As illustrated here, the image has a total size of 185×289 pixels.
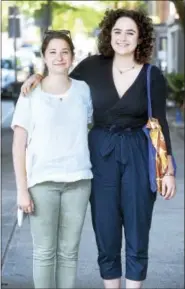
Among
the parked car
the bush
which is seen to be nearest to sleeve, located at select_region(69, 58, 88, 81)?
the bush

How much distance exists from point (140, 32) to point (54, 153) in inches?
32.8

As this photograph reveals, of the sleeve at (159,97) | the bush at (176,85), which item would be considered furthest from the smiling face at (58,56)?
the bush at (176,85)

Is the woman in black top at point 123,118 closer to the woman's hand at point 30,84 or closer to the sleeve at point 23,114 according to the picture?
the woman's hand at point 30,84

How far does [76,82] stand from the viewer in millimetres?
3529

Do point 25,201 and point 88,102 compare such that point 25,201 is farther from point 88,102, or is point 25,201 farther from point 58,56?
point 58,56

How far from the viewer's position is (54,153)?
339 cm

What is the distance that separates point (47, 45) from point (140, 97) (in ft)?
1.89

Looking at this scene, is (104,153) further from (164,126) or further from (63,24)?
(63,24)

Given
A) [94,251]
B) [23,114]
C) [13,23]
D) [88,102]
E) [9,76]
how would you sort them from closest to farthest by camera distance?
[23,114], [88,102], [94,251], [13,23], [9,76]

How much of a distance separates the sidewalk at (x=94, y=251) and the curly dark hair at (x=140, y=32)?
2.06 meters

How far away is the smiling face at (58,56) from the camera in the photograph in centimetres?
345

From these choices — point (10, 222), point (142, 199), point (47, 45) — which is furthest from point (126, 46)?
point (10, 222)

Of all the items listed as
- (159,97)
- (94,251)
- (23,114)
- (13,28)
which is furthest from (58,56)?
(13,28)

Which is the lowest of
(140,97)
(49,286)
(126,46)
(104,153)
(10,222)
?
(10,222)
